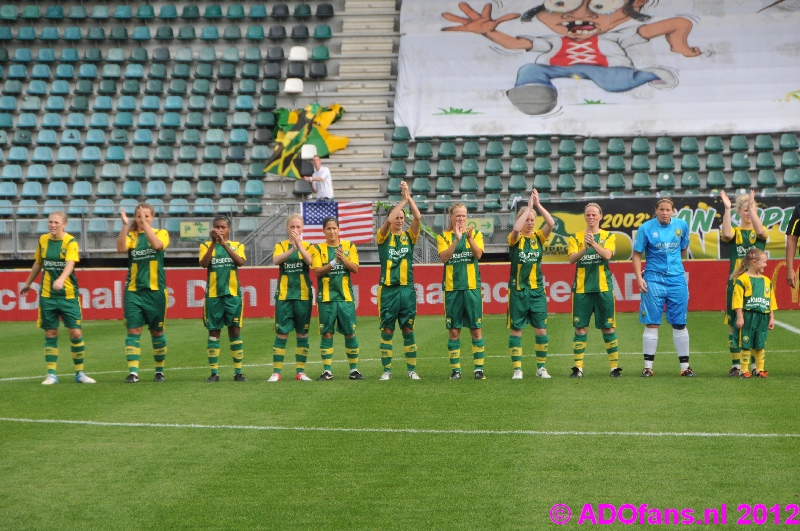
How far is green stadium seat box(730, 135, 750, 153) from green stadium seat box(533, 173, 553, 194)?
5467mm

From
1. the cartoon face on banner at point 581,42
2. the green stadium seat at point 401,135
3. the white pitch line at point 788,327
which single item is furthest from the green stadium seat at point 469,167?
the white pitch line at point 788,327

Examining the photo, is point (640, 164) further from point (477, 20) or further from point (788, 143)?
point (477, 20)

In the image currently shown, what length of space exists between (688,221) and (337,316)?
41.0 ft

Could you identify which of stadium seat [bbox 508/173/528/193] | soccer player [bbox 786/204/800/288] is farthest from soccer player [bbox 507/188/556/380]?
stadium seat [bbox 508/173/528/193]

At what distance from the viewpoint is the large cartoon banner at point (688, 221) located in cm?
2223

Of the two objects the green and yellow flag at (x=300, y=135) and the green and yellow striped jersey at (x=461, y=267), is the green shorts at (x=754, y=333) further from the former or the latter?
the green and yellow flag at (x=300, y=135)

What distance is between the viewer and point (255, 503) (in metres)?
6.42

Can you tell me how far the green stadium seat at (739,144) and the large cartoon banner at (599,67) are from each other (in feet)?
0.83

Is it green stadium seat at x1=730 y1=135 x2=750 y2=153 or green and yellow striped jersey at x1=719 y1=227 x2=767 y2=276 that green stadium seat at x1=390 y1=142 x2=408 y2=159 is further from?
green and yellow striped jersey at x1=719 y1=227 x2=767 y2=276

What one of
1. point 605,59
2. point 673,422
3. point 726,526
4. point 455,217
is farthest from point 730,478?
point 605,59

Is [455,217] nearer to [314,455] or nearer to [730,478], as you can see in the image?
[314,455]

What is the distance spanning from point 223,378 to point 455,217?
11.7ft

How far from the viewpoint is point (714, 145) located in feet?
94.7

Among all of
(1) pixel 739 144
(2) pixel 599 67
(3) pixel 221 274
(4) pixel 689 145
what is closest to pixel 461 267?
(3) pixel 221 274
